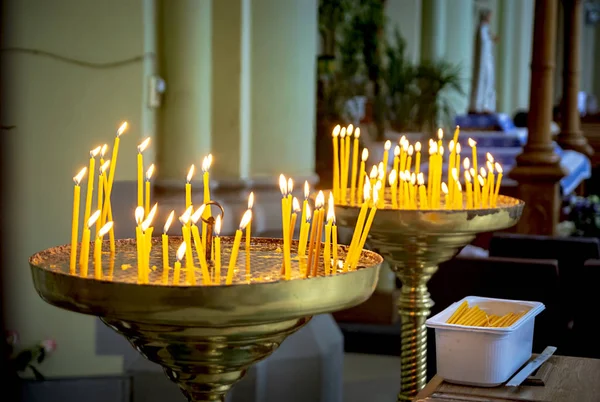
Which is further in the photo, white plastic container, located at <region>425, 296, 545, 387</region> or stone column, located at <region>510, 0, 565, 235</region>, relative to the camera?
stone column, located at <region>510, 0, 565, 235</region>

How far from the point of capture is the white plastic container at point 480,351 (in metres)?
1.84

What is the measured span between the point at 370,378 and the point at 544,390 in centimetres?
330

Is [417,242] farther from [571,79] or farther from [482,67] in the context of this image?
[482,67]

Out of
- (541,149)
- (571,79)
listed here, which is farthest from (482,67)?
(541,149)

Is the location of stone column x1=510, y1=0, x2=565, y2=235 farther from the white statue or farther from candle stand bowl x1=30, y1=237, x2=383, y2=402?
the white statue

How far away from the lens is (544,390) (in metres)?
1.78

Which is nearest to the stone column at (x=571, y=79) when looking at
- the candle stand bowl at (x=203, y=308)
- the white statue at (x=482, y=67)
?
the white statue at (x=482, y=67)

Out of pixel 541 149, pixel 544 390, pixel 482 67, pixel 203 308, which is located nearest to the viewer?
pixel 203 308

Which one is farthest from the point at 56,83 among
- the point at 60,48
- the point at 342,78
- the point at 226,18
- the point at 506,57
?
the point at 506,57

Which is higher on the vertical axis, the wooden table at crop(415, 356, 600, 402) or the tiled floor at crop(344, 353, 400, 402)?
the wooden table at crop(415, 356, 600, 402)

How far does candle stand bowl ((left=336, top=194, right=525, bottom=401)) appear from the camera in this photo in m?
2.00

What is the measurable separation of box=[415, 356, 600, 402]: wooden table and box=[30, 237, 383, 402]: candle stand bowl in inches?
18.8

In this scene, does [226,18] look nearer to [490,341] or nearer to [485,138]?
[490,341]

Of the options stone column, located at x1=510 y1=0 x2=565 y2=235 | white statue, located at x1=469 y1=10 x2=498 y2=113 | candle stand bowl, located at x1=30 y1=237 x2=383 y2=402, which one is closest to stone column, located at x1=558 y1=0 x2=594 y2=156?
stone column, located at x1=510 y1=0 x2=565 y2=235
